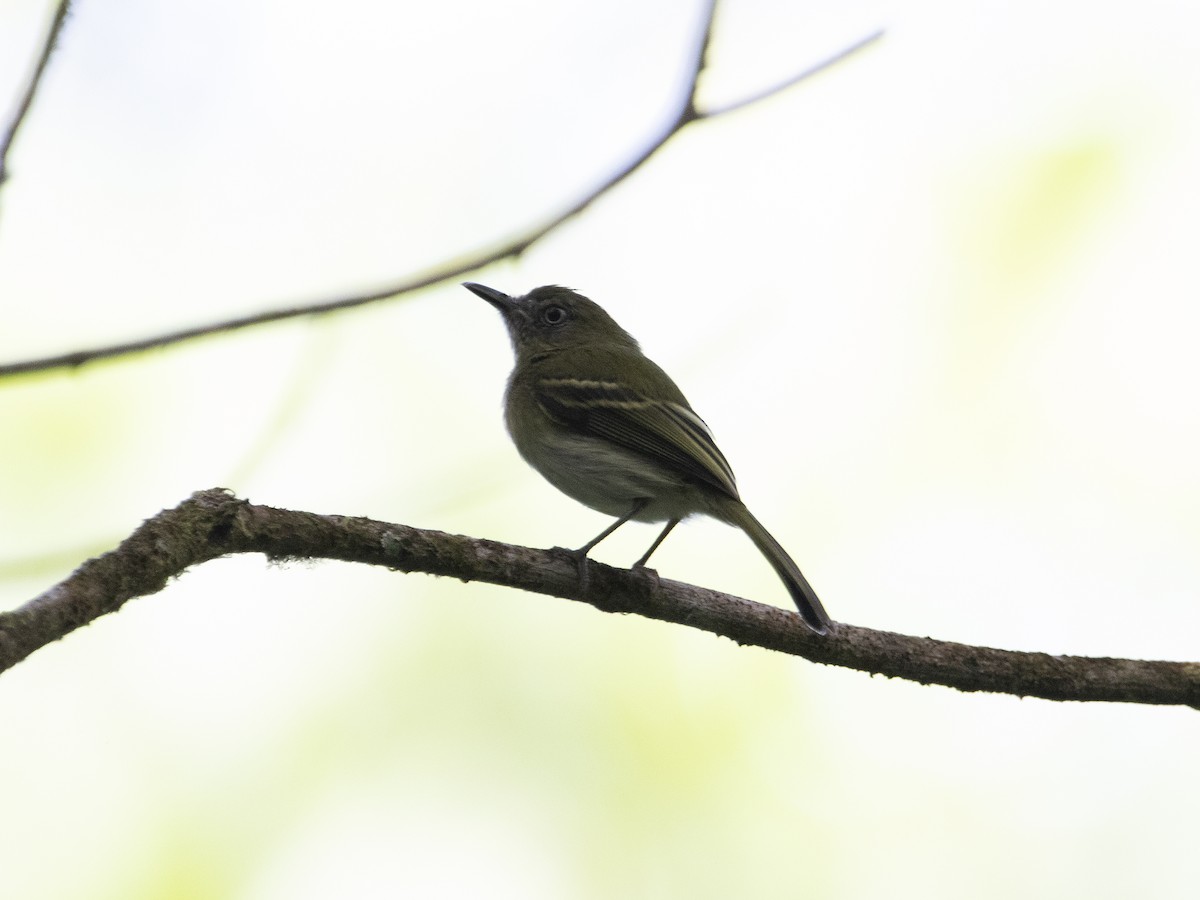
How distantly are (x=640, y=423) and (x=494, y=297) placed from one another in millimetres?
2004

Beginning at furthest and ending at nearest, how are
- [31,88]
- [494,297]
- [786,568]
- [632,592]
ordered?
[494,297]
[786,568]
[632,592]
[31,88]

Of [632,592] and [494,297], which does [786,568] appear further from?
[494,297]

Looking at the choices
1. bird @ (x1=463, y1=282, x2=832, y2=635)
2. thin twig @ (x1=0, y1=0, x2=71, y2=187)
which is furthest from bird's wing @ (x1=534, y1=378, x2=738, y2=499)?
thin twig @ (x1=0, y1=0, x2=71, y2=187)

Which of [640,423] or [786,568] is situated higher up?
[786,568]

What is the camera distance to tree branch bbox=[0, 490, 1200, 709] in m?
2.87

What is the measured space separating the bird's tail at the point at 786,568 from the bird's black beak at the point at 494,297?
2.50 m

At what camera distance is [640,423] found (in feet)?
17.0

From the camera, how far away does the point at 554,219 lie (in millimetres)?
3314

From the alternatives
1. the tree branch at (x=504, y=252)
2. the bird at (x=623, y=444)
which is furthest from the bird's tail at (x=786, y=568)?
the tree branch at (x=504, y=252)

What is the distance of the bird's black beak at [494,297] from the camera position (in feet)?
22.4

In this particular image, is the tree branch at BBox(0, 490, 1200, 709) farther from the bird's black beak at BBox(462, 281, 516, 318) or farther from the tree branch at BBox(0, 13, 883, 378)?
the bird's black beak at BBox(462, 281, 516, 318)

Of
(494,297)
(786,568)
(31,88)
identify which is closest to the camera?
(31,88)

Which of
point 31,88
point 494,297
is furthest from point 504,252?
point 494,297

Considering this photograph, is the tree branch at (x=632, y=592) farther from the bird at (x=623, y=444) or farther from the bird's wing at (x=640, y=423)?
the bird's wing at (x=640, y=423)
